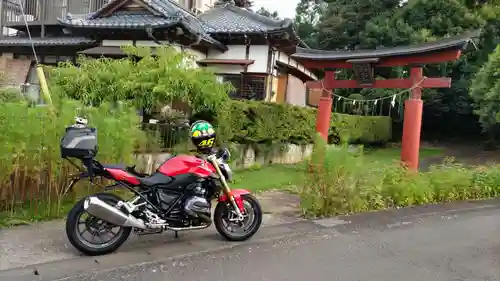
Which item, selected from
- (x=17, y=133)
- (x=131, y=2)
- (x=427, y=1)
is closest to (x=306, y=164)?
(x=17, y=133)

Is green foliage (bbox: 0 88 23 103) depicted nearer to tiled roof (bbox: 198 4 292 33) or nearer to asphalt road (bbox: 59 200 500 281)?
asphalt road (bbox: 59 200 500 281)

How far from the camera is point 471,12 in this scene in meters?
26.1

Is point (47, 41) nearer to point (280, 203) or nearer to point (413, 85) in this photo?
point (280, 203)

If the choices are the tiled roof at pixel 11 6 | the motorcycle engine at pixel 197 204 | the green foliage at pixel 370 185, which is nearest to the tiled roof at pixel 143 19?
the tiled roof at pixel 11 6

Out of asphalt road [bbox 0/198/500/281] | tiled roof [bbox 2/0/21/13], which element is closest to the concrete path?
asphalt road [bbox 0/198/500/281]

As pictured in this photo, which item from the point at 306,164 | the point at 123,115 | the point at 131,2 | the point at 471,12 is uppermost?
the point at 471,12

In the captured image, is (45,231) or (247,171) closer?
(45,231)

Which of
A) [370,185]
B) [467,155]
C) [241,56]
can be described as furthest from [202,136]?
[467,155]

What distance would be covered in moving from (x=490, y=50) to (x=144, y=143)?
24.6 m

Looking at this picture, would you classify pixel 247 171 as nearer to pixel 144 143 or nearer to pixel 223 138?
pixel 223 138

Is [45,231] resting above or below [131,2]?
below

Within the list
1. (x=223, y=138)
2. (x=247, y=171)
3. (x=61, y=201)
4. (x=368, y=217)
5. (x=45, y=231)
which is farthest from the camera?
(x=247, y=171)

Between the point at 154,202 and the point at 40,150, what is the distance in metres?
2.01

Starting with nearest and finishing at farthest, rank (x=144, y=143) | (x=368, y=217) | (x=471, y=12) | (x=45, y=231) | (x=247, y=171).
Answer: (x=45, y=231) < (x=368, y=217) < (x=144, y=143) < (x=247, y=171) < (x=471, y=12)
